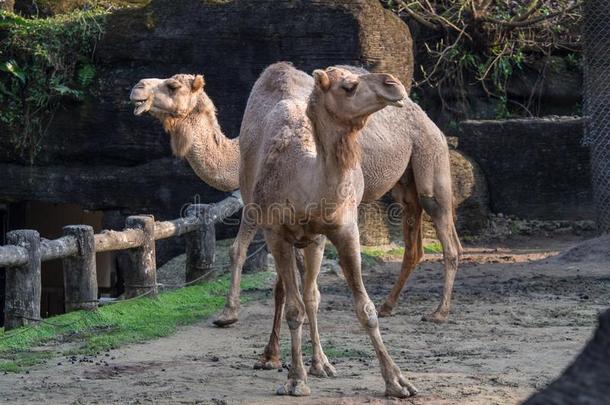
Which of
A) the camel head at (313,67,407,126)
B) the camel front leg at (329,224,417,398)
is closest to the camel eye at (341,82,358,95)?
the camel head at (313,67,407,126)

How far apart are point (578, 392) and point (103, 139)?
11708 mm

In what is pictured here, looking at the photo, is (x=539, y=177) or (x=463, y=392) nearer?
(x=463, y=392)

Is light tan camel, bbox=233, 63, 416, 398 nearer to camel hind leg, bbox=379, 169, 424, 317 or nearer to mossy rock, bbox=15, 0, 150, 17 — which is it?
camel hind leg, bbox=379, 169, 424, 317

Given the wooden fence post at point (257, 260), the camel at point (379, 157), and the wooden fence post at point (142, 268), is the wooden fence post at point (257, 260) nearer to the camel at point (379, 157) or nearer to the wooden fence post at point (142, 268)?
the wooden fence post at point (142, 268)

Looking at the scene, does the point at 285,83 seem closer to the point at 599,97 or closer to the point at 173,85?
the point at 173,85

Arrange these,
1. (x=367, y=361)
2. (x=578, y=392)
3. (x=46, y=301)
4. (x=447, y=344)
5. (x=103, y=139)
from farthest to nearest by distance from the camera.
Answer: (x=46, y=301)
(x=103, y=139)
(x=447, y=344)
(x=367, y=361)
(x=578, y=392)

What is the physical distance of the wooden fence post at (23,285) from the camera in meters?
8.09

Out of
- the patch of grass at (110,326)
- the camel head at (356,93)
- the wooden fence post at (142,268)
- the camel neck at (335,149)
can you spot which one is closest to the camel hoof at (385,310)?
the patch of grass at (110,326)

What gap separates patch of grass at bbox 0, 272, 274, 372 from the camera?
7.44 meters

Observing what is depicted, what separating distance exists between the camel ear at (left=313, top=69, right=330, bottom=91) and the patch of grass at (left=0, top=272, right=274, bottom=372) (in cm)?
268

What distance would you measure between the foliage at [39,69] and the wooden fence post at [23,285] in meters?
5.45

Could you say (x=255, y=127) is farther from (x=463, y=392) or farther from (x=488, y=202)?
(x=488, y=202)

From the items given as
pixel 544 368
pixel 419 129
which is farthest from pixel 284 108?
pixel 419 129

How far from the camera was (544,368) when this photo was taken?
6559 millimetres
